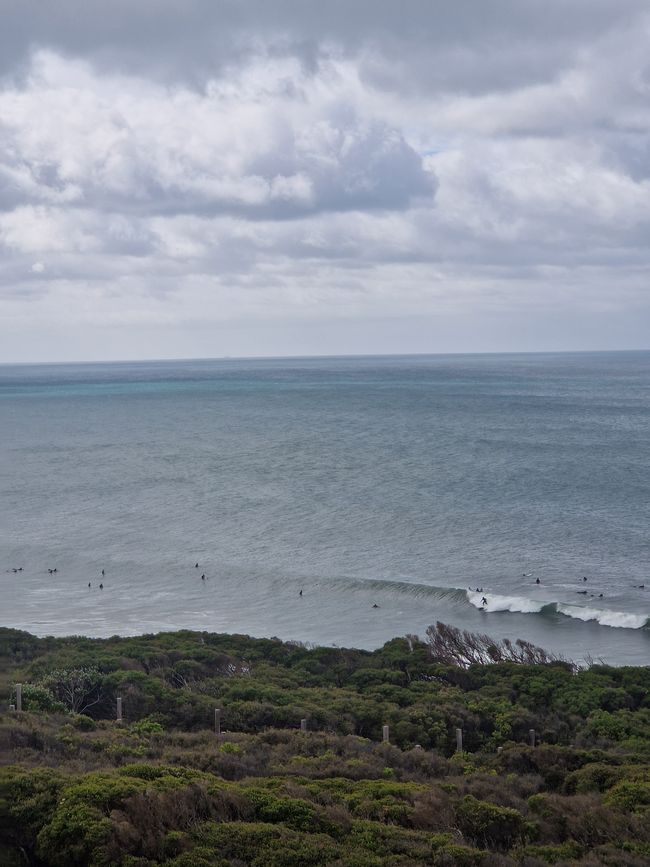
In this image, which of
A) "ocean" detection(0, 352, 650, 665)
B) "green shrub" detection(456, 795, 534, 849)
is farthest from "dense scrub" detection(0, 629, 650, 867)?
"ocean" detection(0, 352, 650, 665)

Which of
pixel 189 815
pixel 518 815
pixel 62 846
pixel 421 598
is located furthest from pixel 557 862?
pixel 421 598

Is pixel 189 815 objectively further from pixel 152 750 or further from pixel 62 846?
pixel 152 750

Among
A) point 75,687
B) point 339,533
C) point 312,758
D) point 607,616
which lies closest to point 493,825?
point 312,758

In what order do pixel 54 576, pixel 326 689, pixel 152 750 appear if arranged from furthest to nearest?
pixel 54 576, pixel 326 689, pixel 152 750

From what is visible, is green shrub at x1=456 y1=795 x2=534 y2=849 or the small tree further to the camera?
the small tree

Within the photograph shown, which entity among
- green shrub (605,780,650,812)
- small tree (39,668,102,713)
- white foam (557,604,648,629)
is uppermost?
green shrub (605,780,650,812)

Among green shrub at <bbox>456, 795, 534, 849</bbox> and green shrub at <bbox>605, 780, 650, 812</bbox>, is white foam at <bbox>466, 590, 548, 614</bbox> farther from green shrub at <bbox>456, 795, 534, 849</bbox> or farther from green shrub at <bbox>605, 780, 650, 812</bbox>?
green shrub at <bbox>456, 795, 534, 849</bbox>

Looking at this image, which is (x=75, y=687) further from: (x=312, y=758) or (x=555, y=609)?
(x=555, y=609)
